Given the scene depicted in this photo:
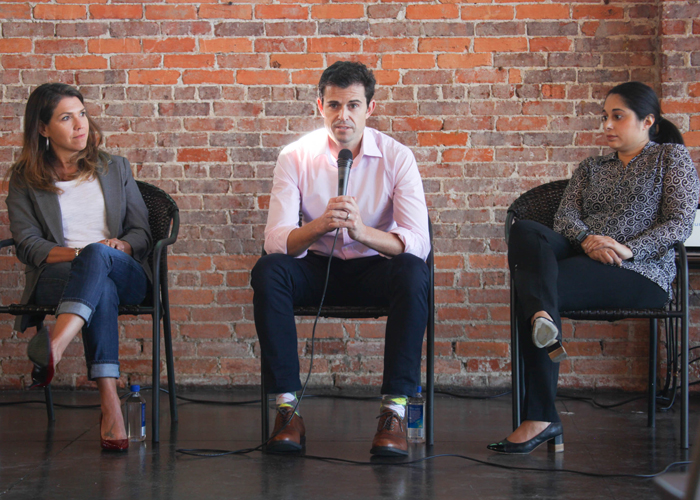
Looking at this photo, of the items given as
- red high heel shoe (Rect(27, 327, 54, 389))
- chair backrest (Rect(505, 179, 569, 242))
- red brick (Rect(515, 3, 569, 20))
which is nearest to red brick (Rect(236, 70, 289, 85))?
red brick (Rect(515, 3, 569, 20))

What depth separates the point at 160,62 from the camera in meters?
3.09

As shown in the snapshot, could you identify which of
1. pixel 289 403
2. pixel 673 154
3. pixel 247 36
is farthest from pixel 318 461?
pixel 247 36

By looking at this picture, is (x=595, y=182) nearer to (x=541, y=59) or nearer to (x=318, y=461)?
(x=541, y=59)

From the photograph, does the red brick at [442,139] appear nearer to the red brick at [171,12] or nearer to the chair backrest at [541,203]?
the chair backrest at [541,203]

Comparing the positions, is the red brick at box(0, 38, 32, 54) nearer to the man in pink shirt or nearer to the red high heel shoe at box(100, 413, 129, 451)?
the man in pink shirt

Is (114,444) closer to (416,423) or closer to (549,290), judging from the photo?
(416,423)

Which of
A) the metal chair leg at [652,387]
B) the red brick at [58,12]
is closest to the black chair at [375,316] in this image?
the metal chair leg at [652,387]

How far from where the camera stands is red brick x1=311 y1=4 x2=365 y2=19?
3.06m

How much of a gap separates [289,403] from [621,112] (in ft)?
4.98

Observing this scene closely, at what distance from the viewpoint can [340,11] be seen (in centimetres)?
307

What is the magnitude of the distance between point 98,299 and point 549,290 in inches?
55.2

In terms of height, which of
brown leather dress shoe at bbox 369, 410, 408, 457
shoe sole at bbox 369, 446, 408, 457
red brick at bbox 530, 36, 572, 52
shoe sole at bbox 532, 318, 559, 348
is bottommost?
shoe sole at bbox 369, 446, 408, 457

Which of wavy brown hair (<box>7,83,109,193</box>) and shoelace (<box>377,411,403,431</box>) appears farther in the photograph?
wavy brown hair (<box>7,83,109,193</box>)

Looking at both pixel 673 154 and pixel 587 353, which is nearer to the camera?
pixel 673 154
